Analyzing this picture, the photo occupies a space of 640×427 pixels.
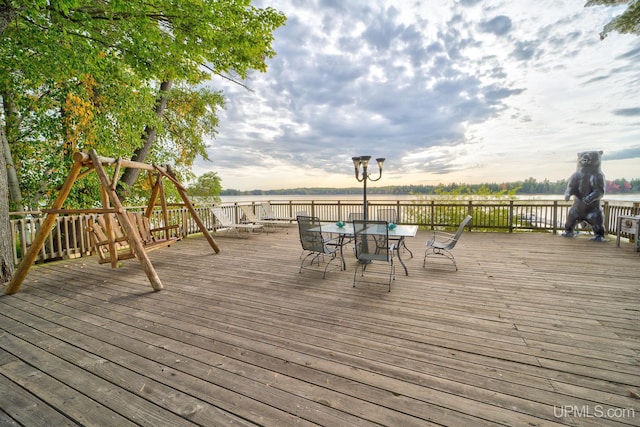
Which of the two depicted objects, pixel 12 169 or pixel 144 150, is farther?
pixel 144 150

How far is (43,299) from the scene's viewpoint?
3.22 m

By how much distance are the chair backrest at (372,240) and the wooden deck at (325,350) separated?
1.44ft

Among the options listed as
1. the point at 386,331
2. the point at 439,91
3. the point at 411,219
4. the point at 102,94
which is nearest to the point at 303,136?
the point at 439,91

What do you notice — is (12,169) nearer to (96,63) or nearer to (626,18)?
(96,63)

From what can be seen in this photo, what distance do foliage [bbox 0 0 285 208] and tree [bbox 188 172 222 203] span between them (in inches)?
145

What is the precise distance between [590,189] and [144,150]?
13028 mm

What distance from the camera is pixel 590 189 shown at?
6176mm

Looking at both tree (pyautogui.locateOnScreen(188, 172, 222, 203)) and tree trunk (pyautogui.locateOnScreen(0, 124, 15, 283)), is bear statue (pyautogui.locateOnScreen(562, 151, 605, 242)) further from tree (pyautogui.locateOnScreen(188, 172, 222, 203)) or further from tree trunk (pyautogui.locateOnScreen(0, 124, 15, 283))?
tree (pyautogui.locateOnScreen(188, 172, 222, 203))

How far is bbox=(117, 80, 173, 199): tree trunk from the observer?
26.9ft

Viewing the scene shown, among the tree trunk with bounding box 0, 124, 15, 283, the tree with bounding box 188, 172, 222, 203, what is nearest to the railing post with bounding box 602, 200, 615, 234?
the tree trunk with bounding box 0, 124, 15, 283

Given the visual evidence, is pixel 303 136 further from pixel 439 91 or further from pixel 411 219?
pixel 411 219

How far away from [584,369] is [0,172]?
7019mm

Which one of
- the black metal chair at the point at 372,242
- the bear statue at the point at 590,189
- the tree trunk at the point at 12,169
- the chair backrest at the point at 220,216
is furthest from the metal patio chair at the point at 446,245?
the tree trunk at the point at 12,169

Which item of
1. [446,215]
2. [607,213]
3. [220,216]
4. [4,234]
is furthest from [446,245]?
[4,234]
